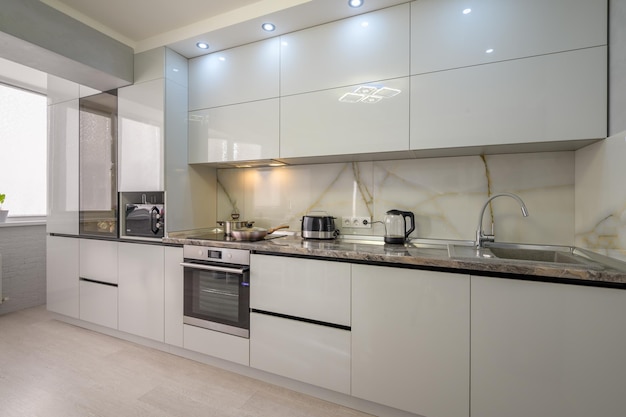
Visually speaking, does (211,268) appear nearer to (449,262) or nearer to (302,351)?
(302,351)

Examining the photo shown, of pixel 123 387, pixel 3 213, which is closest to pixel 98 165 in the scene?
pixel 3 213

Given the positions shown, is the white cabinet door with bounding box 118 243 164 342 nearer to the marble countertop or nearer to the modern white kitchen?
the modern white kitchen

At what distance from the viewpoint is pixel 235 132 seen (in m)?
2.29

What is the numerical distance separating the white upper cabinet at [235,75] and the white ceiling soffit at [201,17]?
76mm

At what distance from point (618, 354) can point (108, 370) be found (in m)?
2.81

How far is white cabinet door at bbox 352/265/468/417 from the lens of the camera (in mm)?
1411

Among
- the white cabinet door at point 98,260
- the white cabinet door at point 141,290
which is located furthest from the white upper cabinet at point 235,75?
the white cabinet door at point 98,260

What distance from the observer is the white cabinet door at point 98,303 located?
2.50 meters

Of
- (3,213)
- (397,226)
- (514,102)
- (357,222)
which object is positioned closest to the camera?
(514,102)

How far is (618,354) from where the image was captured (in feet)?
3.84

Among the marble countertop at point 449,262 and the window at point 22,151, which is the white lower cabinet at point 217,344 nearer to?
the marble countertop at point 449,262

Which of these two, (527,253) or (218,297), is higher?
(527,253)

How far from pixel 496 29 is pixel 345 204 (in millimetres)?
1383

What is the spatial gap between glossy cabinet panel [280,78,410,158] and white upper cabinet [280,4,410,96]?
0.07m
